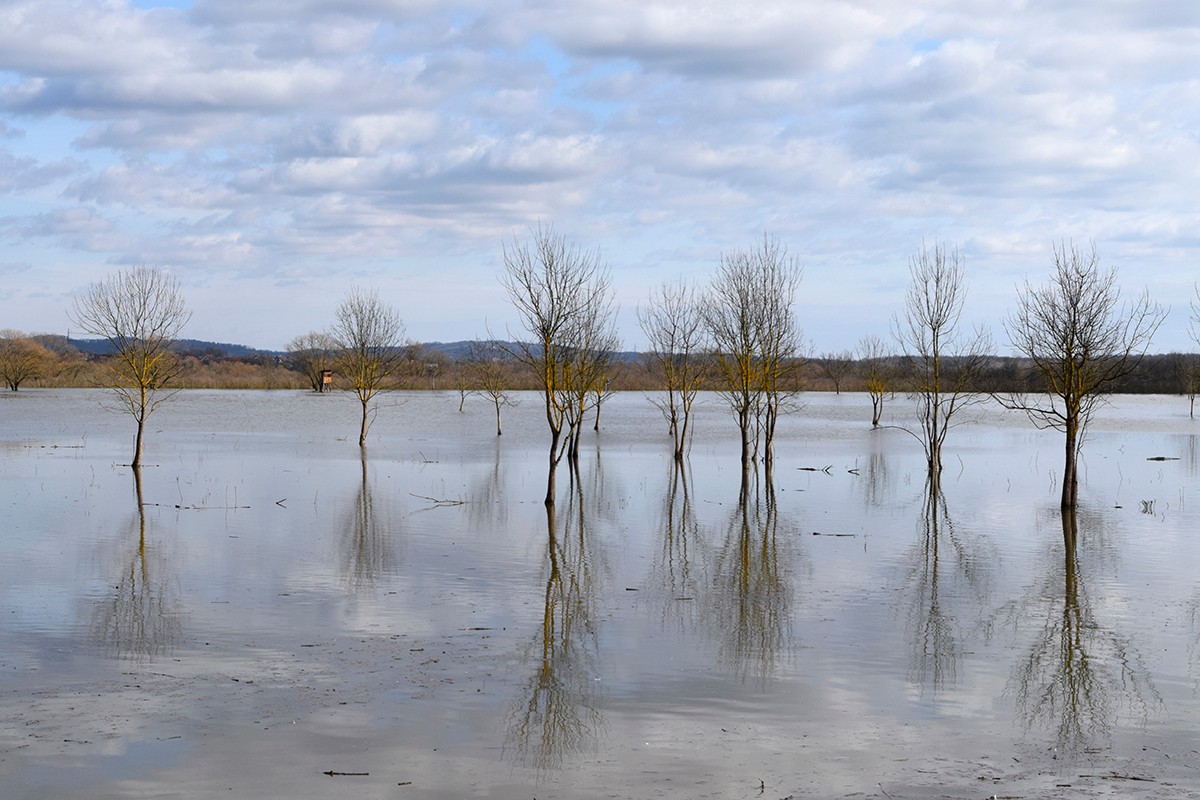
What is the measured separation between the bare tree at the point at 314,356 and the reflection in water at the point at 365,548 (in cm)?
8729

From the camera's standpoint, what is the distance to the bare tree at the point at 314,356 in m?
120

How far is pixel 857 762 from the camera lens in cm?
773

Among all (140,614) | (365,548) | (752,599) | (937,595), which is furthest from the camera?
(365,548)

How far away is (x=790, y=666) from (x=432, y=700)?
342 centimetres

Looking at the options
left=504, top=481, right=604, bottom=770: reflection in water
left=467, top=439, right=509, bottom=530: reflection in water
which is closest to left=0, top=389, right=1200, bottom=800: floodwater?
left=504, top=481, right=604, bottom=770: reflection in water

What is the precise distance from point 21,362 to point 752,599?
108 meters

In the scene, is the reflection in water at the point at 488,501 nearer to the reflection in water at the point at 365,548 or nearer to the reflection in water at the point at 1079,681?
the reflection in water at the point at 365,548

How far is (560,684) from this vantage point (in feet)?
31.5

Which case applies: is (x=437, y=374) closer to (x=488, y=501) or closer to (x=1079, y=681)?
(x=488, y=501)

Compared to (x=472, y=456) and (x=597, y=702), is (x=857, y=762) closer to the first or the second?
(x=597, y=702)

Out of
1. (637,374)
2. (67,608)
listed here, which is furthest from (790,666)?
(637,374)

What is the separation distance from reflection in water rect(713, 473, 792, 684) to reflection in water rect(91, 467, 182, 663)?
219 inches

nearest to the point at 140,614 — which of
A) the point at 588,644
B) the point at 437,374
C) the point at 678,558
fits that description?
the point at 588,644

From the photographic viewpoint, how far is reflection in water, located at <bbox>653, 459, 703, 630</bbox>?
1312 centimetres
